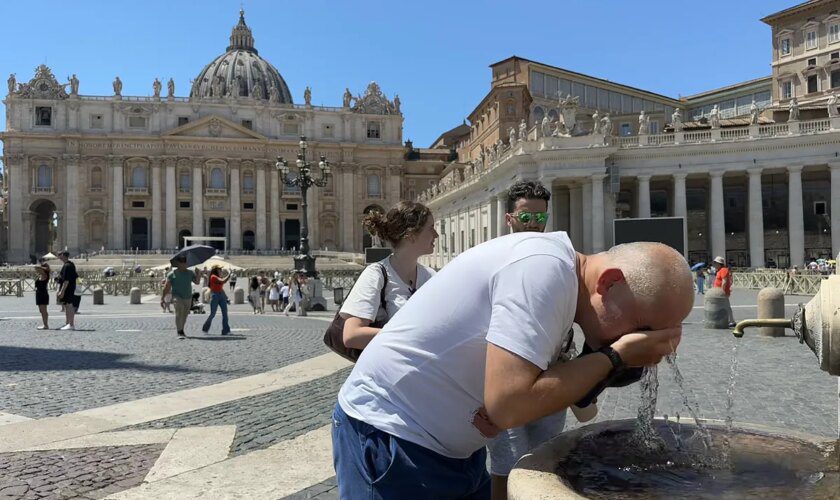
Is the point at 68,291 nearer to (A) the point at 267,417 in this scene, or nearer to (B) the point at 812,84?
(A) the point at 267,417

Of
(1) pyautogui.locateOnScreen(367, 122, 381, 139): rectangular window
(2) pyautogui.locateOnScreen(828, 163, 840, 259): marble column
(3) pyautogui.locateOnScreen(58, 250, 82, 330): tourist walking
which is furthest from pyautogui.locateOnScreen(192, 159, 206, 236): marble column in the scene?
(3) pyautogui.locateOnScreen(58, 250, 82, 330): tourist walking

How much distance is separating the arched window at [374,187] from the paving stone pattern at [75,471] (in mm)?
79569

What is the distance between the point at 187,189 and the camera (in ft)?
251

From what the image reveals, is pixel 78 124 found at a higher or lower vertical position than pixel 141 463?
higher

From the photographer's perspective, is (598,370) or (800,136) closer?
(598,370)

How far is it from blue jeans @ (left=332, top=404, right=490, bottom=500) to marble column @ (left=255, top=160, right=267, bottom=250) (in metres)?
78.3

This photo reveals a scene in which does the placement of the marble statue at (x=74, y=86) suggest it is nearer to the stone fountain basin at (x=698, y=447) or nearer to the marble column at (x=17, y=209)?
the marble column at (x=17, y=209)

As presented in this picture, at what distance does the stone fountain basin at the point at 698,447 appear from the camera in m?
1.69

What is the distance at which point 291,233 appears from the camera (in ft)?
265

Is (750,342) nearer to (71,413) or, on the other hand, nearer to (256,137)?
(71,413)

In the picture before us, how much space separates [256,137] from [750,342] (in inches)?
2864

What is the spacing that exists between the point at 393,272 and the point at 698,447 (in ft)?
5.86

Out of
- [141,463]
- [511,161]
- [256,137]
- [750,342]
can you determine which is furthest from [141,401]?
[256,137]

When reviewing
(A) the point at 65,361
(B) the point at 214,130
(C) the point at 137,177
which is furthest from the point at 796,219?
(C) the point at 137,177
